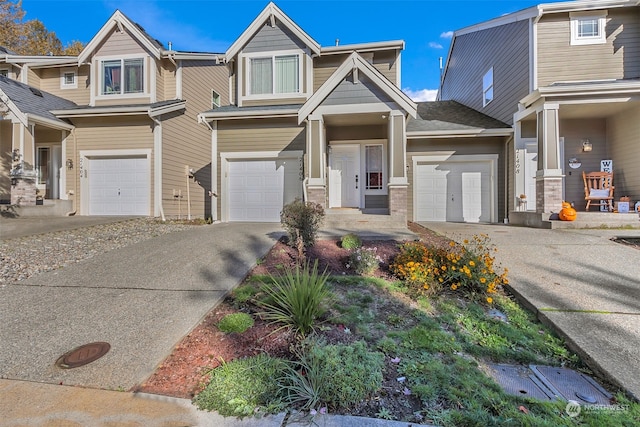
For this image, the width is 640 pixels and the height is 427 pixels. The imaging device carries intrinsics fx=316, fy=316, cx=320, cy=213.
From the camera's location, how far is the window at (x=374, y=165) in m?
10.7

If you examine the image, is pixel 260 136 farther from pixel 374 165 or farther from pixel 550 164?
pixel 550 164

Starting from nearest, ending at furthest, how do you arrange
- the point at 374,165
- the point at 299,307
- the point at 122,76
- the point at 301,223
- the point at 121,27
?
the point at 299,307
the point at 301,223
the point at 374,165
the point at 121,27
the point at 122,76

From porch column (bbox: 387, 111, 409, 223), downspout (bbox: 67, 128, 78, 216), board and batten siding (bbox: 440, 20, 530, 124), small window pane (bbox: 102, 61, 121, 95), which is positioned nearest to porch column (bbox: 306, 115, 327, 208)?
porch column (bbox: 387, 111, 409, 223)

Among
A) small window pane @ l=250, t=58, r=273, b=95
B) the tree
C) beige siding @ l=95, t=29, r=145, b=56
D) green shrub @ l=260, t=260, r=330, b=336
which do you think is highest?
the tree

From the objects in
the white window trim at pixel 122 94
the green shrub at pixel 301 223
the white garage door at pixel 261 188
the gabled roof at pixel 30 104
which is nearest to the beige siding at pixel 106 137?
the gabled roof at pixel 30 104

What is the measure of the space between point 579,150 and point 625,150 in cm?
109

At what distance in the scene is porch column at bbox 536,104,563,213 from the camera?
852 cm

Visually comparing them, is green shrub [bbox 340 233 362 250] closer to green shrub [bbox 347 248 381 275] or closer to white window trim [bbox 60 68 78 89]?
green shrub [bbox 347 248 381 275]

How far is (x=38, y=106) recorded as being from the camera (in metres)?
11.0

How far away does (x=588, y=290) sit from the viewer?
404 centimetres

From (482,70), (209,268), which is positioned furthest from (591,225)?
(209,268)

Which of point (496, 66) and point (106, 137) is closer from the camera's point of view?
point (106, 137)

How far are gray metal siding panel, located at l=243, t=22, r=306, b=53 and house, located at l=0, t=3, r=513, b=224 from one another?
0.03 m

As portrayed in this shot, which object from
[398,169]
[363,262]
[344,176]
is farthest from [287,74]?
[363,262]
